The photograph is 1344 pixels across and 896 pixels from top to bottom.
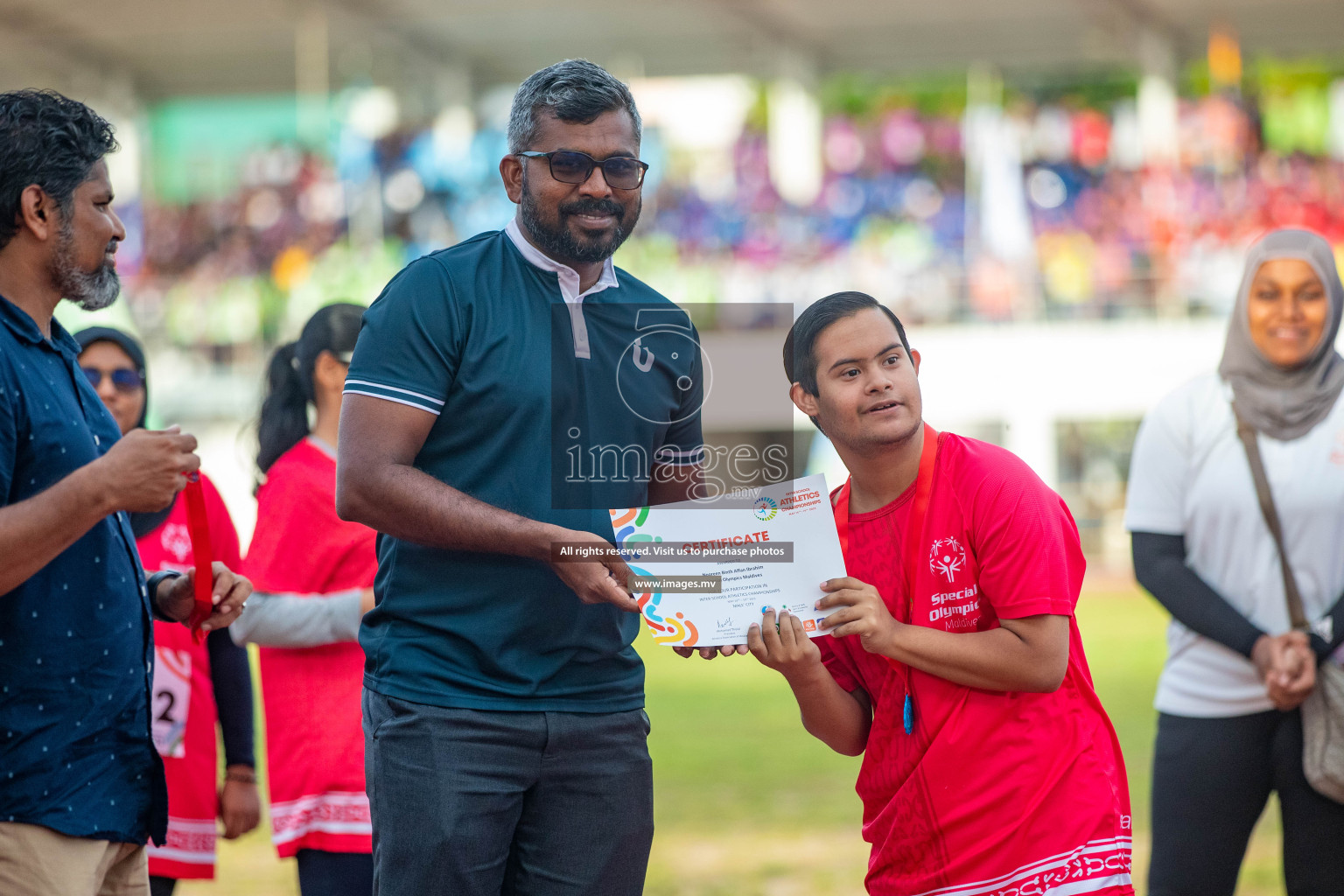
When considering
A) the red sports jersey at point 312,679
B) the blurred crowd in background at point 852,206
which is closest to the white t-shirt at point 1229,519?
the red sports jersey at point 312,679

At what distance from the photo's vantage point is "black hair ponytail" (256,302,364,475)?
3.64m

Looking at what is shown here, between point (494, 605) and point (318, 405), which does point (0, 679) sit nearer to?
point (494, 605)

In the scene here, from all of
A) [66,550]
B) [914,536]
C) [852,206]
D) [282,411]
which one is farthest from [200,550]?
[852,206]

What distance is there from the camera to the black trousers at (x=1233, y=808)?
3338 mm

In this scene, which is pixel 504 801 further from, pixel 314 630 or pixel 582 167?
pixel 582 167

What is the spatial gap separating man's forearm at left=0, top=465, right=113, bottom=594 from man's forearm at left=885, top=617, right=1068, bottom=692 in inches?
54.9

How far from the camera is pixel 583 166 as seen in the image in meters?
2.56

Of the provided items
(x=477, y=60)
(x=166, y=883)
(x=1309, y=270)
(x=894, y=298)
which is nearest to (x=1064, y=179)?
(x=894, y=298)

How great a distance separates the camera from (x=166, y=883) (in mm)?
3369

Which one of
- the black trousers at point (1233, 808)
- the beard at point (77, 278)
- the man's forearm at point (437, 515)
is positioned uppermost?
the beard at point (77, 278)

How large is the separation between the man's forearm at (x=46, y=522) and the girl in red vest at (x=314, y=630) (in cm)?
109

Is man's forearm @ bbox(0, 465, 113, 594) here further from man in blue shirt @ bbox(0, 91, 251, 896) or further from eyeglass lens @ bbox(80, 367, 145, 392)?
eyeglass lens @ bbox(80, 367, 145, 392)

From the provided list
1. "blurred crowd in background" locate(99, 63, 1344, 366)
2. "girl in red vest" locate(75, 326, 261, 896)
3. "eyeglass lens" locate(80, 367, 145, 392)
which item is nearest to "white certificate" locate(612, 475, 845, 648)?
"girl in red vest" locate(75, 326, 261, 896)

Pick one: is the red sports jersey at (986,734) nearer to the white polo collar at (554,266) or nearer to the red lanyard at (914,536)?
the red lanyard at (914,536)
